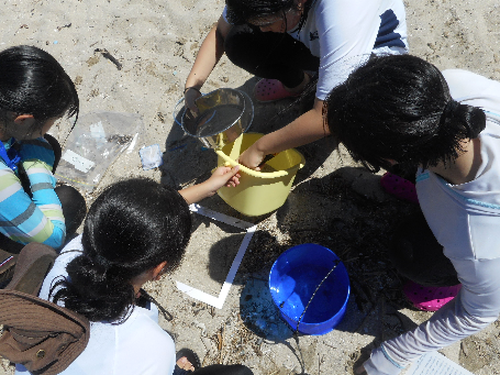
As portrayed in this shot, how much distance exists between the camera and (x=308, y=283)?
2.00 metres

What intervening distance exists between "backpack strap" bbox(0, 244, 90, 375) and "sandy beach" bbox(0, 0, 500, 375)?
0.94 m

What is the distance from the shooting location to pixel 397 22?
1731 mm

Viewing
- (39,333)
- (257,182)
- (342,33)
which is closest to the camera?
(39,333)

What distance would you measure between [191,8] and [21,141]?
5.26 feet

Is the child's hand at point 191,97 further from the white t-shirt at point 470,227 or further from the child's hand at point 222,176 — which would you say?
the white t-shirt at point 470,227

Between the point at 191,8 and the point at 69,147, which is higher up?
the point at 191,8

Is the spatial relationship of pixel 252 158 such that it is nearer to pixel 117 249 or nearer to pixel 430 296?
pixel 117 249

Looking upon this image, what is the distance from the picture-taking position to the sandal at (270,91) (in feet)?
8.01

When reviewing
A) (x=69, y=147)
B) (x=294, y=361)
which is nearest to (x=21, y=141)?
(x=69, y=147)

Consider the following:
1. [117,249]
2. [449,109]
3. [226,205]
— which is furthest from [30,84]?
[449,109]

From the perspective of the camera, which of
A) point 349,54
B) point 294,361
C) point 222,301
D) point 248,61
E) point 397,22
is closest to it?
point 349,54

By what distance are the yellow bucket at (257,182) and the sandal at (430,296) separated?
30.2 inches

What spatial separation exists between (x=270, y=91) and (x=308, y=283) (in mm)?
1188

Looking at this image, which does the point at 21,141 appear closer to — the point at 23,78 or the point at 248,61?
the point at 23,78
